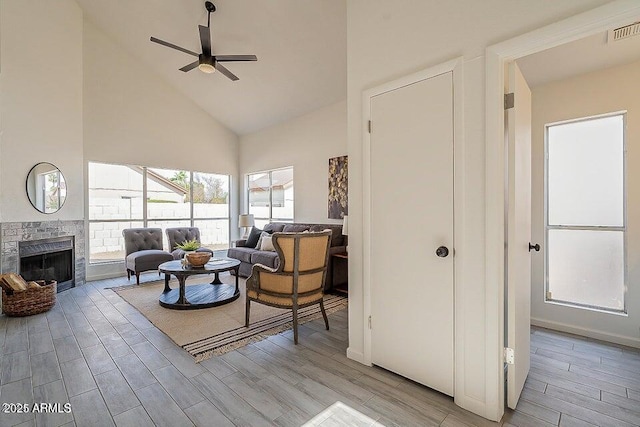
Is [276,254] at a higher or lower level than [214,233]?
lower

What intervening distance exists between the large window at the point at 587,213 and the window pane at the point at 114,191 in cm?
684

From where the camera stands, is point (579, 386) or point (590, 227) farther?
point (590, 227)

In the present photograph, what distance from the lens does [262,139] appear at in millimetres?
6910

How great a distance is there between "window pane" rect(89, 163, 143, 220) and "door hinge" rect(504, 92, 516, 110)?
6386 millimetres

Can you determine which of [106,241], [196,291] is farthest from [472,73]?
[106,241]

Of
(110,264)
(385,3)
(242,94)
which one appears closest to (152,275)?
(110,264)

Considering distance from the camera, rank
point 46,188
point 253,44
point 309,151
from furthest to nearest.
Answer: point 309,151 < point 253,44 < point 46,188

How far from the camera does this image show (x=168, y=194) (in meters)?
6.46

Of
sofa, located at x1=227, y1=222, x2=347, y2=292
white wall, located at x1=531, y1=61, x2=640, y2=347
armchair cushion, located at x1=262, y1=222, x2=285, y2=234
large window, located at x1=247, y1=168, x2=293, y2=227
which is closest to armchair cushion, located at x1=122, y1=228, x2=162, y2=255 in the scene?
sofa, located at x1=227, y1=222, x2=347, y2=292

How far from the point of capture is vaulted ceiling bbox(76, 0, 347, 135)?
3.89 metres

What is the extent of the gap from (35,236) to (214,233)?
342 centimetres

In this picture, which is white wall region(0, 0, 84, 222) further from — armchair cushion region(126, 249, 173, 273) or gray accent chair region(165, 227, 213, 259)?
gray accent chair region(165, 227, 213, 259)

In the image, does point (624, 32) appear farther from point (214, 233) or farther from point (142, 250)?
point (214, 233)

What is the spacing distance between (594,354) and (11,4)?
7609 mm
